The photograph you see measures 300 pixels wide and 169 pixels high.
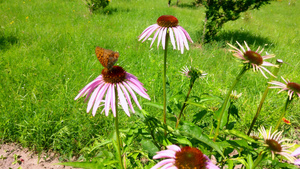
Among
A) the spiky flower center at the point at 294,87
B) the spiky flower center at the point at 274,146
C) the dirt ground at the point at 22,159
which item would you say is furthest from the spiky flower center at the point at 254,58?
the dirt ground at the point at 22,159

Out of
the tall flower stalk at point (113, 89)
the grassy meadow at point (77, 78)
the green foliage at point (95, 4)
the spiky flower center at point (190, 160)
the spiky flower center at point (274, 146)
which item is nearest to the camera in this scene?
the spiky flower center at point (190, 160)

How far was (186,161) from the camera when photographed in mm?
739

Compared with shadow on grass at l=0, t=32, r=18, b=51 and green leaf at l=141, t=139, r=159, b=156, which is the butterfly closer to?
green leaf at l=141, t=139, r=159, b=156

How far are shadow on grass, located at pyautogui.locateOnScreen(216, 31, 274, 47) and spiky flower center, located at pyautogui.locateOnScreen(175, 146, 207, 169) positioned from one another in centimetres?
448

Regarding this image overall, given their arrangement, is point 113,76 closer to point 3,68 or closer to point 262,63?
point 262,63

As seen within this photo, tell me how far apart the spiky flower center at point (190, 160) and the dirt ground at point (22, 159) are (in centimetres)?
131

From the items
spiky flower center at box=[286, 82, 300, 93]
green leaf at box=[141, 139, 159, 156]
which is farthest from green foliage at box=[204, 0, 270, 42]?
green leaf at box=[141, 139, 159, 156]

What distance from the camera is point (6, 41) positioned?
3305 mm

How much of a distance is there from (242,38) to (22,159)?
5196 millimetres

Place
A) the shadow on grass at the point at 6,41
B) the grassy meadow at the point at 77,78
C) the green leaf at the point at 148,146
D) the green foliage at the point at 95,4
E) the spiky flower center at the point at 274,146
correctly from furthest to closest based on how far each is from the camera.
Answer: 1. the green foliage at the point at 95,4
2. the shadow on grass at the point at 6,41
3. the grassy meadow at the point at 77,78
4. the green leaf at the point at 148,146
5. the spiky flower center at the point at 274,146

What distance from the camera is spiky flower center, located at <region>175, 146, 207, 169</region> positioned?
2.40 feet

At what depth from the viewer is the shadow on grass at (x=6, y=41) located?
3.20 m

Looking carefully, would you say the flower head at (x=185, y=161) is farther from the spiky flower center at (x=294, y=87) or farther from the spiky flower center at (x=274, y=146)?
the spiky flower center at (x=294, y=87)

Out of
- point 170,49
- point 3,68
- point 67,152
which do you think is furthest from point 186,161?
point 170,49
